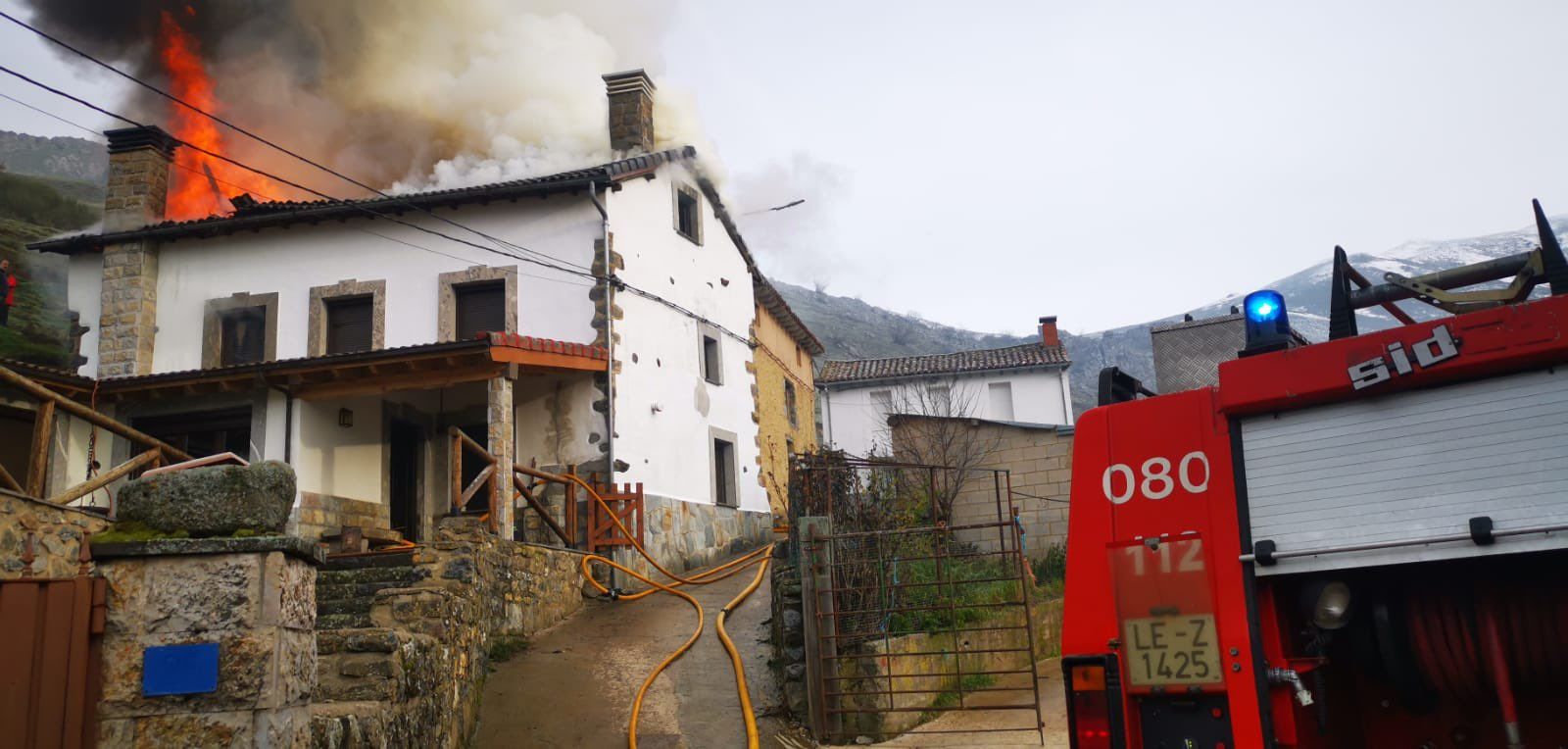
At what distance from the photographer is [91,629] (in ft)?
13.1

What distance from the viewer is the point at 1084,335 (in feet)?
322

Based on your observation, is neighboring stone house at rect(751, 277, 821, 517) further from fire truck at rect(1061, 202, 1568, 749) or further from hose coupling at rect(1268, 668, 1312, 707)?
hose coupling at rect(1268, 668, 1312, 707)

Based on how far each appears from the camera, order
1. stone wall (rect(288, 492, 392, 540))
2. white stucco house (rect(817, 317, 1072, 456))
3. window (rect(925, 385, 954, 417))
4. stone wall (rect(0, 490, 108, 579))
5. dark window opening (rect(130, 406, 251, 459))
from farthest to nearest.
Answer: white stucco house (rect(817, 317, 1072, 456))
window (rect(925, 385, 954, 417))
dark window opening (rect(130, 406, 251, 459))
stone wall (rect(288, 492, 392, 540))
stone wall (rect(0, 490, 108, 579))

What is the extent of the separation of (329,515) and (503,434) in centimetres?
341

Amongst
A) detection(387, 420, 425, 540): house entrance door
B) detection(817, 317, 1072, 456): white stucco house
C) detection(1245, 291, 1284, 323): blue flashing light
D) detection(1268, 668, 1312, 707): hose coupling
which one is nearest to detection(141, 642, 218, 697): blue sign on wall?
detection(1268, 668, 1312, 707): hose coupling

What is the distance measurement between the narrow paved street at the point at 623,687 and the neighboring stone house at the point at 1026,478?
21.9 ft

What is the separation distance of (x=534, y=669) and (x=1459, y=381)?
827cm

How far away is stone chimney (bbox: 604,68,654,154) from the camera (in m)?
18.3

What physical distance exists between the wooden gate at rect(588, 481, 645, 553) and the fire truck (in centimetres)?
1097

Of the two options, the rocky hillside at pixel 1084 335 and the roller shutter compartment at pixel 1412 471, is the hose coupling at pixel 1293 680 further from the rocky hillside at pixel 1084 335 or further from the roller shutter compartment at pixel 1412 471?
the rocky hillside at pixel 1084 335

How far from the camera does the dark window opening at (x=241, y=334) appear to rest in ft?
54.7

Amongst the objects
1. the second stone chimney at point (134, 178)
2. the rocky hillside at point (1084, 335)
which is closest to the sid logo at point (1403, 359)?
the second stone chimney at point (134, 178)

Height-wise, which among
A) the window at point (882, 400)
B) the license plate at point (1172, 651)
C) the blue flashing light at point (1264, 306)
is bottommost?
the license plate at point (1172, 651)

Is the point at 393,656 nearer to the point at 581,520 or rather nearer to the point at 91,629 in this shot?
the point at 91,629
